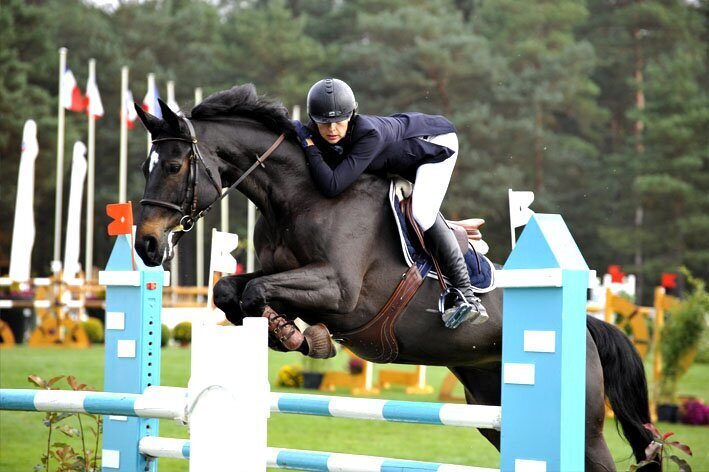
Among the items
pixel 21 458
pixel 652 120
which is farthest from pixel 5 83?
pixel 21 458

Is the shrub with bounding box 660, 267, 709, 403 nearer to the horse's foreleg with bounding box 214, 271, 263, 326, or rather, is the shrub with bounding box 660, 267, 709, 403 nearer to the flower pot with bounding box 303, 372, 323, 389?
the flower pot with bounding box 303, 372, 323, 389

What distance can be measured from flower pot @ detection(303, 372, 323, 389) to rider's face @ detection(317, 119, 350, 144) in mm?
→ 8333

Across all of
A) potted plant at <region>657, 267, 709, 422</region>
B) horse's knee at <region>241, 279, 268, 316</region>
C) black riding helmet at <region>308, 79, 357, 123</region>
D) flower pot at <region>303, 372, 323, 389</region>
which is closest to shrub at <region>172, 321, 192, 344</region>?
flower pot at <region>303, 372, 323, 389</region>

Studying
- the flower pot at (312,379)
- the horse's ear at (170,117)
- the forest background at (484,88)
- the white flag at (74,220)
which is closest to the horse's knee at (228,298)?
the horse's ear at (170,117)

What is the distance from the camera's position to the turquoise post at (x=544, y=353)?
2799 millimetres

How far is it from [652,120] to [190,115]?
97.3 feet

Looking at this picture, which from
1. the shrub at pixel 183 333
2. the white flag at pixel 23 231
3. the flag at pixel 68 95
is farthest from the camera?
the flag at pixel 68 95

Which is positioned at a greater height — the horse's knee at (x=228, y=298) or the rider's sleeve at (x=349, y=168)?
the rider's sleeve at (x=349, y=168)

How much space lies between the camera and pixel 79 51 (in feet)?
108

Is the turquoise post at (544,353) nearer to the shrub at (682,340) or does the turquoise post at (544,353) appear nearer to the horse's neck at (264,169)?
the horse's neck at (264,169)

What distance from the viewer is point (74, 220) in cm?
1709

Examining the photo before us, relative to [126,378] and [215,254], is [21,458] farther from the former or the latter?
[126,378]

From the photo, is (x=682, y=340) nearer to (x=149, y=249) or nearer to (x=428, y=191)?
(x=428, y=191)

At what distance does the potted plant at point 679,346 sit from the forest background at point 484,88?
19.9 m
